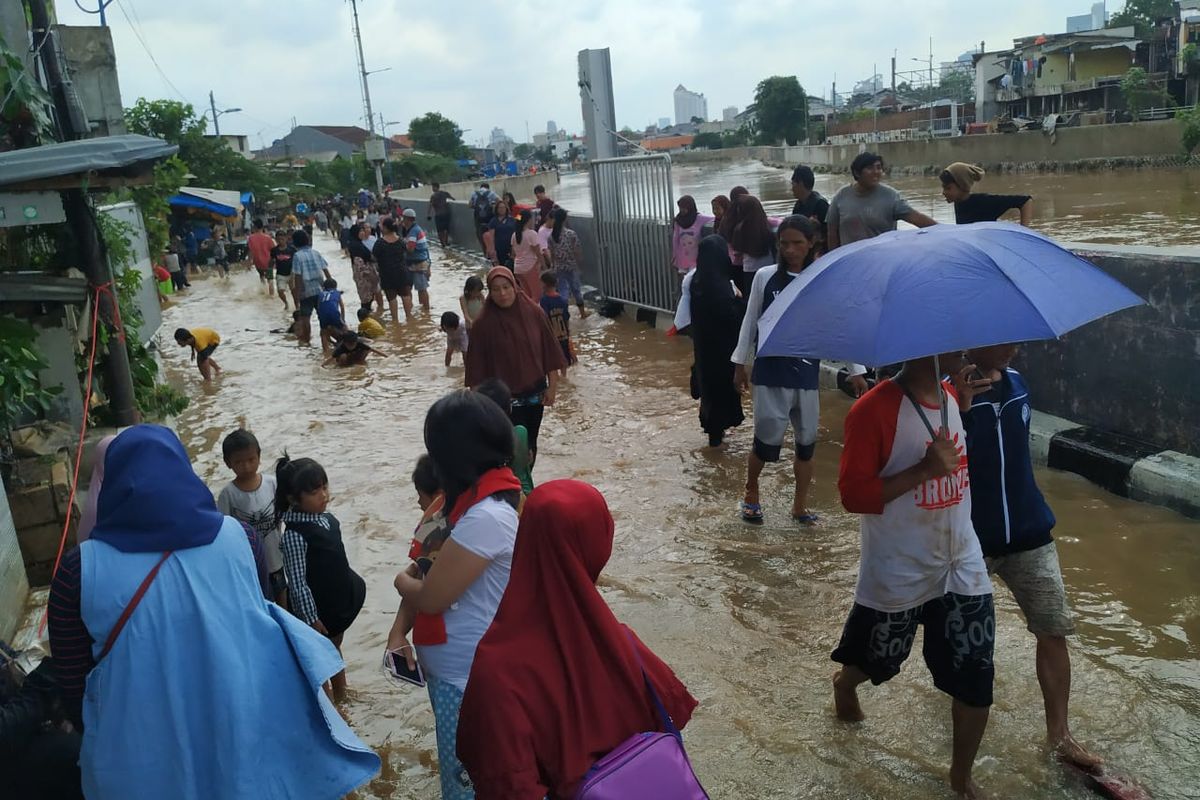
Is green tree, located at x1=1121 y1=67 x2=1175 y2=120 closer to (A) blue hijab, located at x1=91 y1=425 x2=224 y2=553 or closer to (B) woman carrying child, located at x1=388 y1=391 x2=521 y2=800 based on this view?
(B) woman carrying child, located at x1=388 y1=391 x2=521 y2=800

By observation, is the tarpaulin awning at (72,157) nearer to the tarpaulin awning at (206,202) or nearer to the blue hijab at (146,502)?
the blue hijab at (146,502)

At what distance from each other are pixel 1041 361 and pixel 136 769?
20.1 feet

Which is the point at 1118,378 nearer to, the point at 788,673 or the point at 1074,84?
the point at 788,673

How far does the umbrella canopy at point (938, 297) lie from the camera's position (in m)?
2.73

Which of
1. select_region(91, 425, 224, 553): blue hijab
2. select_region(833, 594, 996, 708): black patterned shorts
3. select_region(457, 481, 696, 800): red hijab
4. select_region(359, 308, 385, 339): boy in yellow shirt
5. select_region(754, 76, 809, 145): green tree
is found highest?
select_region(754, 76, 809, 145): green tree

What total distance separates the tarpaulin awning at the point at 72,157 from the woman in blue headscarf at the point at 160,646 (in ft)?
14.0

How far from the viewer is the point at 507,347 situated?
610 cm

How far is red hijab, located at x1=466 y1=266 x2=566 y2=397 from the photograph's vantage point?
6109mm

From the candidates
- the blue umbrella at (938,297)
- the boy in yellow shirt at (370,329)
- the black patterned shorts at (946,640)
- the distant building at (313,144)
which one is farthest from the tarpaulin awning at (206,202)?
the distant building at (313,144)

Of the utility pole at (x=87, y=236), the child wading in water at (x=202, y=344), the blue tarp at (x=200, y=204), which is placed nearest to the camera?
the utility pole at (x=87, y=236)

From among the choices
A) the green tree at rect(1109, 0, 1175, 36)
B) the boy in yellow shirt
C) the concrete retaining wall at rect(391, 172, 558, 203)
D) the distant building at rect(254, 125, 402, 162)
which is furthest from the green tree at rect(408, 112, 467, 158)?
the boy in yellow shirt

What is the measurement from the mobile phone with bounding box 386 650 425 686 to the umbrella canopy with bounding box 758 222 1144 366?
150cm

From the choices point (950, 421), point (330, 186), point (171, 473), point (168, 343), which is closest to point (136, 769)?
point (171, 473)

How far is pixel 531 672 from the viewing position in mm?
2068
